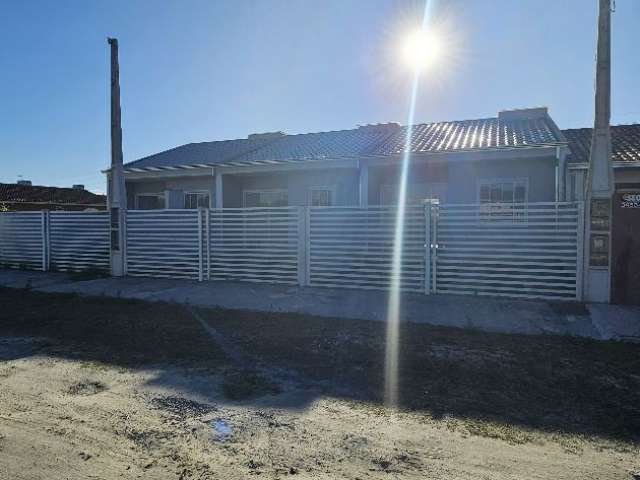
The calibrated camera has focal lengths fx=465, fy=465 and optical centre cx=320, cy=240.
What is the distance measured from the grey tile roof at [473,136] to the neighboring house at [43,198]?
1146 inches

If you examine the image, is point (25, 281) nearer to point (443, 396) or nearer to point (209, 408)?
point (209, 408)

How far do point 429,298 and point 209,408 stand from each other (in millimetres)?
5936

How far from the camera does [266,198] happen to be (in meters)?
16.5

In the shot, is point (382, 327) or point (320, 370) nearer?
point (320, 370)

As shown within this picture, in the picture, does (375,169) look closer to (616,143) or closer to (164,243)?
(164,243)

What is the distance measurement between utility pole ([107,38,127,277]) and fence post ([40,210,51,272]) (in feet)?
8.88

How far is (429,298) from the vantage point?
29.6 feet

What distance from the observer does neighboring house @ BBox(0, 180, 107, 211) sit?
3397 cm

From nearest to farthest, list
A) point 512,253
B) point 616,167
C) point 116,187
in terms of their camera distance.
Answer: point 512,253, point 116,187, point 616,167

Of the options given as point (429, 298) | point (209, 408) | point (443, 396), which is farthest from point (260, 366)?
point (429, 298)

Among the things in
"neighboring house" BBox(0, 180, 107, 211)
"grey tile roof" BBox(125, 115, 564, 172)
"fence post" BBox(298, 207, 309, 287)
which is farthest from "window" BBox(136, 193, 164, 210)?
"neighboring house" BBox(0, 180, 107, 211)

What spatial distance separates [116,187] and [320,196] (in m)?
6.32

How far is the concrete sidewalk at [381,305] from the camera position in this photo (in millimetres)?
7000

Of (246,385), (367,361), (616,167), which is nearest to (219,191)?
(367,361)
